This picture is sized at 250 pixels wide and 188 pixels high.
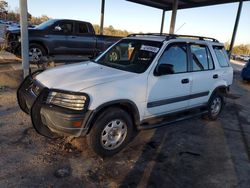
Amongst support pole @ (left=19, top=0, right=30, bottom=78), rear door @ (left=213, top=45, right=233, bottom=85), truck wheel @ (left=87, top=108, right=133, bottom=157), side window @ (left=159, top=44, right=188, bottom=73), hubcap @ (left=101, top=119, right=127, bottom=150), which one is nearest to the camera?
truck wheel @ (left=87, top=108, right=133, bottom=157)

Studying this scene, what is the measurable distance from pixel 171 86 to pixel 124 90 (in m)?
1.09

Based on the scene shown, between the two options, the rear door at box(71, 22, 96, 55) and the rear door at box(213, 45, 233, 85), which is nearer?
the rear door at box(213, 45, 233, 85)

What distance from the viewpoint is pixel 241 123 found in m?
6.04

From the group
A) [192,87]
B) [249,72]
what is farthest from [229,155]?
[249,72]

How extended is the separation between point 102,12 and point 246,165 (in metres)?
15.3

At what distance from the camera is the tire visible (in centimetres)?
557

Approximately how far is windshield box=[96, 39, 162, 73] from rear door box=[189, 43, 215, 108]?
961 millimetres

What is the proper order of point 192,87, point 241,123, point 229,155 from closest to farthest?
point 229,155 → point 192,87 → point 241,123

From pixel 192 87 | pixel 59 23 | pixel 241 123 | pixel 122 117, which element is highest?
pixel 59 23

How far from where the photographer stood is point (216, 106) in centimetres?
587

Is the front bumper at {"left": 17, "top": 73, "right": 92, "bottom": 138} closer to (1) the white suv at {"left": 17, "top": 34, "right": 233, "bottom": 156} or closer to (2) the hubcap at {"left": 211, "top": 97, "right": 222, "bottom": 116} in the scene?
(1) the white suv at {"left": 17, "top": 34, "right": 233, "bottom": 156}

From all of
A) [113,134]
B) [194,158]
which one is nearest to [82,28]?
[113,134]

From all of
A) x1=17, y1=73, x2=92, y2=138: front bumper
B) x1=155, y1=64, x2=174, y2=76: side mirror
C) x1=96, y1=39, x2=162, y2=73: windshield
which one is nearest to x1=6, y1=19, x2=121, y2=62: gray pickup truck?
x1=96, y1=39, x2=162, y2=73: windshield

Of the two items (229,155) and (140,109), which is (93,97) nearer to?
(140,109)
